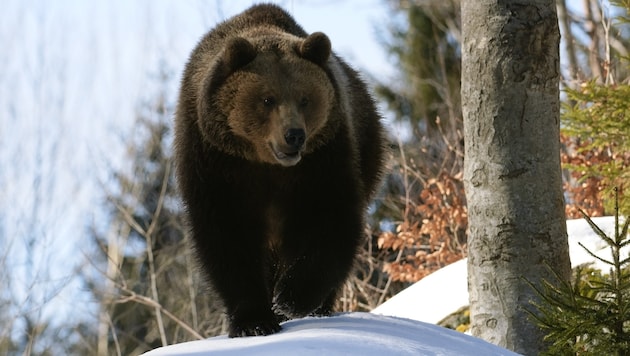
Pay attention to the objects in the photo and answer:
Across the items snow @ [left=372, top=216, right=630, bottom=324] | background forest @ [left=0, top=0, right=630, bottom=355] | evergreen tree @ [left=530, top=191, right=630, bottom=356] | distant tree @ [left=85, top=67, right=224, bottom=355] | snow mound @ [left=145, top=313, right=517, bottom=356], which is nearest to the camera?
snow mound @ [left=145, top=313, right=517, bottom=356]

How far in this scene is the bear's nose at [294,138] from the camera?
16.1 feet

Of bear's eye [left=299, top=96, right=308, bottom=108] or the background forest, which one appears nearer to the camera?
bear's eye [left=299, top=96, right=308, bottom=108]

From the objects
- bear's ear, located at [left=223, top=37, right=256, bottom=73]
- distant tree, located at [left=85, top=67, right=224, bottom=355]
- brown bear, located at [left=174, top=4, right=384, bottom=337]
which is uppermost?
bear's ear, located at [left=223, top=37, right=256, bottom=73]

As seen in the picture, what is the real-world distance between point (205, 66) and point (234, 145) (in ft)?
1.85

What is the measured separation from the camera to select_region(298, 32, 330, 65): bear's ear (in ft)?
17.3

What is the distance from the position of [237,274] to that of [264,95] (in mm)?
965

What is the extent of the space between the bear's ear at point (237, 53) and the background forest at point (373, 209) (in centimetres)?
558

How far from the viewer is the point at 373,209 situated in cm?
1575

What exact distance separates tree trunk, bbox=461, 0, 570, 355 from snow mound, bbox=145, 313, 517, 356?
123cm

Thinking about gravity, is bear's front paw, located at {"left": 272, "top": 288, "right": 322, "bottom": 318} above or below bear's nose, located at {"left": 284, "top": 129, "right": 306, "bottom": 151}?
below

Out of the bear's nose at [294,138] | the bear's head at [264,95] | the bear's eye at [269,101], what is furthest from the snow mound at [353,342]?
the bear's eye at [269,101]

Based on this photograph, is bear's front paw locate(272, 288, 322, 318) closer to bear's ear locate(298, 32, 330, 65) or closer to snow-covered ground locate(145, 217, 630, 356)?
snow-covered ground locate(145, 217, 630, 356)

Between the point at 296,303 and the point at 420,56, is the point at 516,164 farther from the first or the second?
the point at 420,56

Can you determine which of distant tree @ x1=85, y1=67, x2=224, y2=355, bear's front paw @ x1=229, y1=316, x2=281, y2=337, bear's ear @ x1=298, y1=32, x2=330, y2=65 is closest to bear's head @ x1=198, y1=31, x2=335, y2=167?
bear's ear @ x1=298, y1=32, x2=330, y2=65
